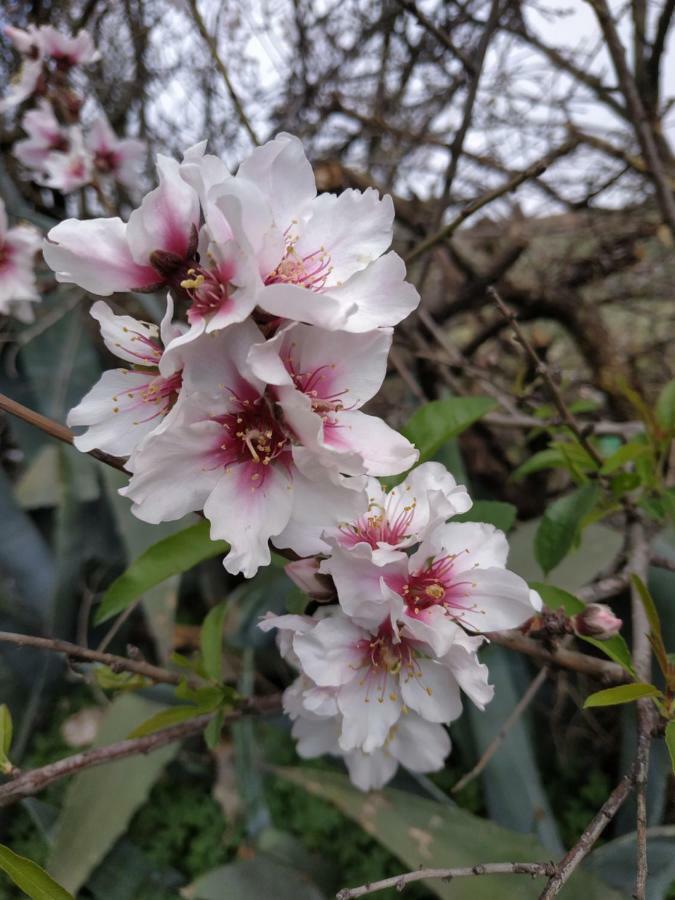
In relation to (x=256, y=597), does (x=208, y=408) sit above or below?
above

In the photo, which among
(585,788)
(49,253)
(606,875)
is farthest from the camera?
(585,788)

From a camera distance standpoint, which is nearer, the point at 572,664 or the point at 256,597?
the point at 572,664

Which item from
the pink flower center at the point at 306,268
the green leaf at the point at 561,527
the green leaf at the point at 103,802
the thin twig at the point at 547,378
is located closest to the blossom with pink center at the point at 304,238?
the pink flower center at the point at 306,268

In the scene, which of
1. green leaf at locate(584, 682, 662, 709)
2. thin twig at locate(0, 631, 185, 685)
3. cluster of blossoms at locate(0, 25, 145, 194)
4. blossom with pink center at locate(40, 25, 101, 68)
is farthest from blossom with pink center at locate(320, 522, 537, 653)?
blossom with pink center at locate(40, 25, 101, 68)

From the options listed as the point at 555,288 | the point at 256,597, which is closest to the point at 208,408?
the point at 256,597

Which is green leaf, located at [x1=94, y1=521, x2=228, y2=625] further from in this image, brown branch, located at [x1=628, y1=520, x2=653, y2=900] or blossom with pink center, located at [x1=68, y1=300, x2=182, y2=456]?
brown branch, located at [x1=628, y1=520, x2=653, y2=900]

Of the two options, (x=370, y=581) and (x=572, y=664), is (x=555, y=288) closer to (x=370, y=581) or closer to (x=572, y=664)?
(x=572, y=664)

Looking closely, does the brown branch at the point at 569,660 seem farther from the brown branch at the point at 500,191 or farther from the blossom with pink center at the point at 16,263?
the blossom with pink center at the point at 16,263

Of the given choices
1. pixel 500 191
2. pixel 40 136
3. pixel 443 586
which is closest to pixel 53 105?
pixel 40 136
